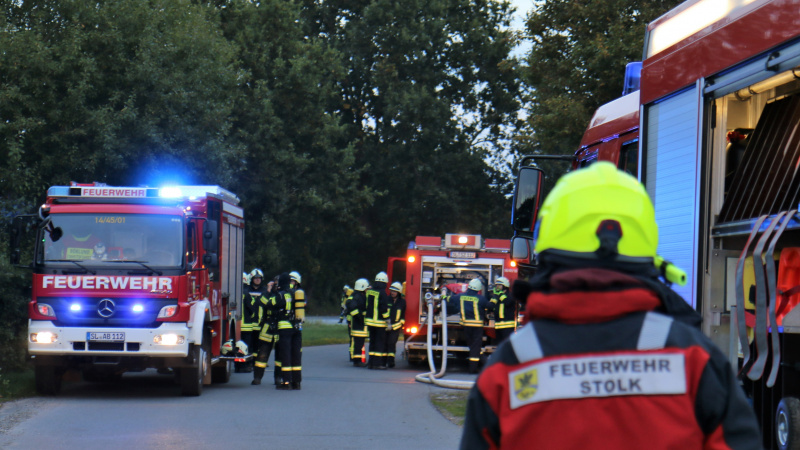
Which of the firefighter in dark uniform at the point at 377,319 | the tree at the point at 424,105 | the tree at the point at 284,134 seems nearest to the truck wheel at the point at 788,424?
the firefighter in dark uniform at the point at 377,319

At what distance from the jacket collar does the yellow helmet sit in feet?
0.21

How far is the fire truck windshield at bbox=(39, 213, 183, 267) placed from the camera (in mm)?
13281

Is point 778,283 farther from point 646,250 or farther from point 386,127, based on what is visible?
point 386,127

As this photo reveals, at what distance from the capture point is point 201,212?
14.2 meters

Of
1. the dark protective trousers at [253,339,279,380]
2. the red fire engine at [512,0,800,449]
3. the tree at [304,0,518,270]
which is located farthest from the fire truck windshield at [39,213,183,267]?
the tree at [304,0,518,270]

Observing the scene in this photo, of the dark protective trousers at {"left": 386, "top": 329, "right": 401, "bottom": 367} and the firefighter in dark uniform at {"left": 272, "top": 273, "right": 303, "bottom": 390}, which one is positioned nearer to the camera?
the firefighter in dark uniform at {"left": 272, "top": 273, "right": 303, "bottom": 390}

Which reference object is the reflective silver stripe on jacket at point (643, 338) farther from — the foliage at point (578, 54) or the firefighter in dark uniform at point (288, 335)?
the foliage at point (578, 54)

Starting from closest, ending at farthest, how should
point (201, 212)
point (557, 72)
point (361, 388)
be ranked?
point (201, 212) < point (361, 388) < point (557, 72)

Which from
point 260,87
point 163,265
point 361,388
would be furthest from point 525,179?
point 260,87

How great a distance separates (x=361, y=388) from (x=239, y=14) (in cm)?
2574

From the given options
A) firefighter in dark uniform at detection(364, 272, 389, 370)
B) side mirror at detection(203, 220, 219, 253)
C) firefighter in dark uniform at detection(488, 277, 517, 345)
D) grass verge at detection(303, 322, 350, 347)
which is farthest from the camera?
grass verge at detection(303, 322, 350, 347)

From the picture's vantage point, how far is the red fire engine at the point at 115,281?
1314 cm

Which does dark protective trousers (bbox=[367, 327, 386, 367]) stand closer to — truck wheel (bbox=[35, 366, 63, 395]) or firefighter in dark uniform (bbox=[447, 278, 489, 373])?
firefighter in dark uniform (bbox=[447, 278, 489, 373])

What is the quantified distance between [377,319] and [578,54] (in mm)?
6910
